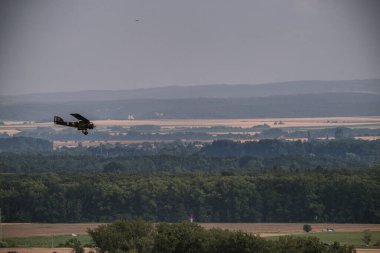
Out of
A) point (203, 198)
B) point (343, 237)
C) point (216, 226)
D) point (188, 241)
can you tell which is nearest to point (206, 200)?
point (203, 198)

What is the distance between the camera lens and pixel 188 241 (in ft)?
247

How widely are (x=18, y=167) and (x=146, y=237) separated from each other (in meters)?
101

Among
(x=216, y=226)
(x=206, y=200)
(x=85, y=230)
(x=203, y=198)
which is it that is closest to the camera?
(x=85, y=230)

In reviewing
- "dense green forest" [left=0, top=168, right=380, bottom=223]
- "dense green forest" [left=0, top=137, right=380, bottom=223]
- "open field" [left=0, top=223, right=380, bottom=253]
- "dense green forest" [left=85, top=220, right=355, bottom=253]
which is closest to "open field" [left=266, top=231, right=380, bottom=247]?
"open field" [left=0, top=223, right=380, bottom=253]

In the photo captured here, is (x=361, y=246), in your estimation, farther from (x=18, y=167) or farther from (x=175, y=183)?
(x=18, y=167)

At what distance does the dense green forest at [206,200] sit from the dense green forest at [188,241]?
34550mm

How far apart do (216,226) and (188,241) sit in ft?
105

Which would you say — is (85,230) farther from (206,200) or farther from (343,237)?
(206,200)

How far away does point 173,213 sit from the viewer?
12212 centimetres

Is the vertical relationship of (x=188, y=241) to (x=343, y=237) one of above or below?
above

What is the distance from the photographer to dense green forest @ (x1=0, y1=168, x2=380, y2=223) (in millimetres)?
118938

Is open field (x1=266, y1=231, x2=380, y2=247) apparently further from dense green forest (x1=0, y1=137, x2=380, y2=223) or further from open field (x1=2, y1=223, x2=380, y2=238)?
dense green forest (x1=0, y1=137, x2=380, y2=223)

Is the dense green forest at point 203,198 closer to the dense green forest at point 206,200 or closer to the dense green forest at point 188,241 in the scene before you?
the dense green forest at point 206,200

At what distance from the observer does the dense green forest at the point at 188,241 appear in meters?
71.4
